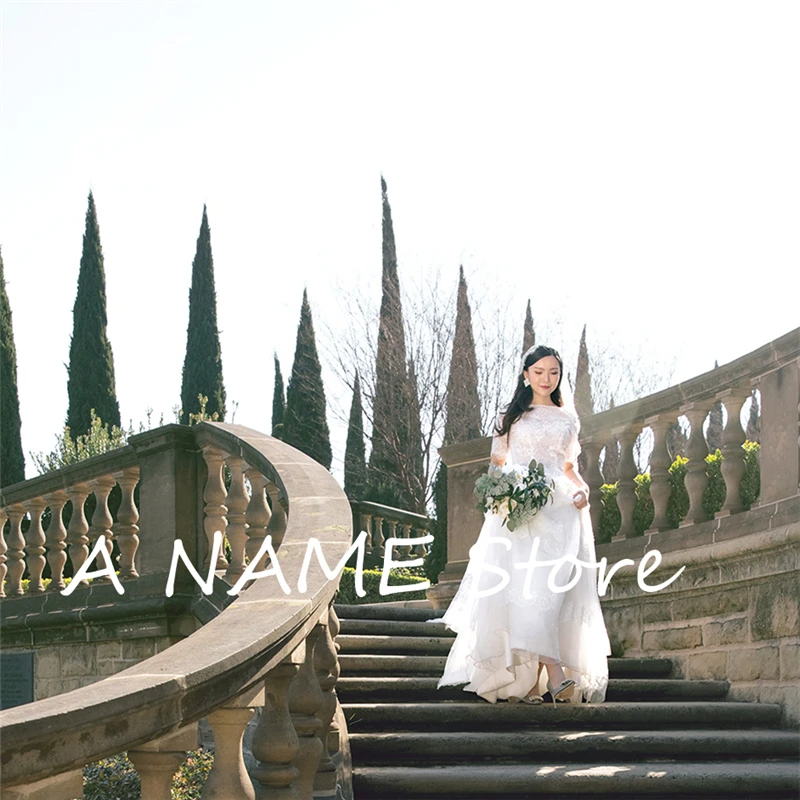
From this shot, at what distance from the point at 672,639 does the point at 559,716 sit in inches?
64.2

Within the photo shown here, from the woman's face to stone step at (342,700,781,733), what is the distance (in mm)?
1874

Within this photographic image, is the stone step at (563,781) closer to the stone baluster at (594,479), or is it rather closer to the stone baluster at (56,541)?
the stone baluster at (594,479)

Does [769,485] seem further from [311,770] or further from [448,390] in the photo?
[448,390]

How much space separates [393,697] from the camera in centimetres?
635

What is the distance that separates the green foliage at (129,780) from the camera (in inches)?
240

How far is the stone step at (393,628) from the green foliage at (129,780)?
124 cm

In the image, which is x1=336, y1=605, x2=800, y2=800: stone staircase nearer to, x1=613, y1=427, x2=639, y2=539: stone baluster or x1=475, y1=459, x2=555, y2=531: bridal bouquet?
x1=475, y1=459, x2=555, y2=531: bridal bouquet

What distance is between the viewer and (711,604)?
23.4 feet

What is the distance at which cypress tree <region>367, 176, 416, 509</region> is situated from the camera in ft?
72.4

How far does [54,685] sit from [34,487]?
165 centimetres

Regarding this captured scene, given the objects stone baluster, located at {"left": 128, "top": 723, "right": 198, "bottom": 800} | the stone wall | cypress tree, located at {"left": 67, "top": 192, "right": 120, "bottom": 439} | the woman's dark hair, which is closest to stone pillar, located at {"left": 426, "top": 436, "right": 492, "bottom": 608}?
the stone wall

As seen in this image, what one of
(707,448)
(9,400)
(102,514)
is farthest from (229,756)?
(9,400)

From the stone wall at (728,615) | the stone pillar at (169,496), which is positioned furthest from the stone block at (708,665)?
the stone pillar at (169,496)

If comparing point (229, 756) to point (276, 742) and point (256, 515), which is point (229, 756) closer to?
point (276, 742)
